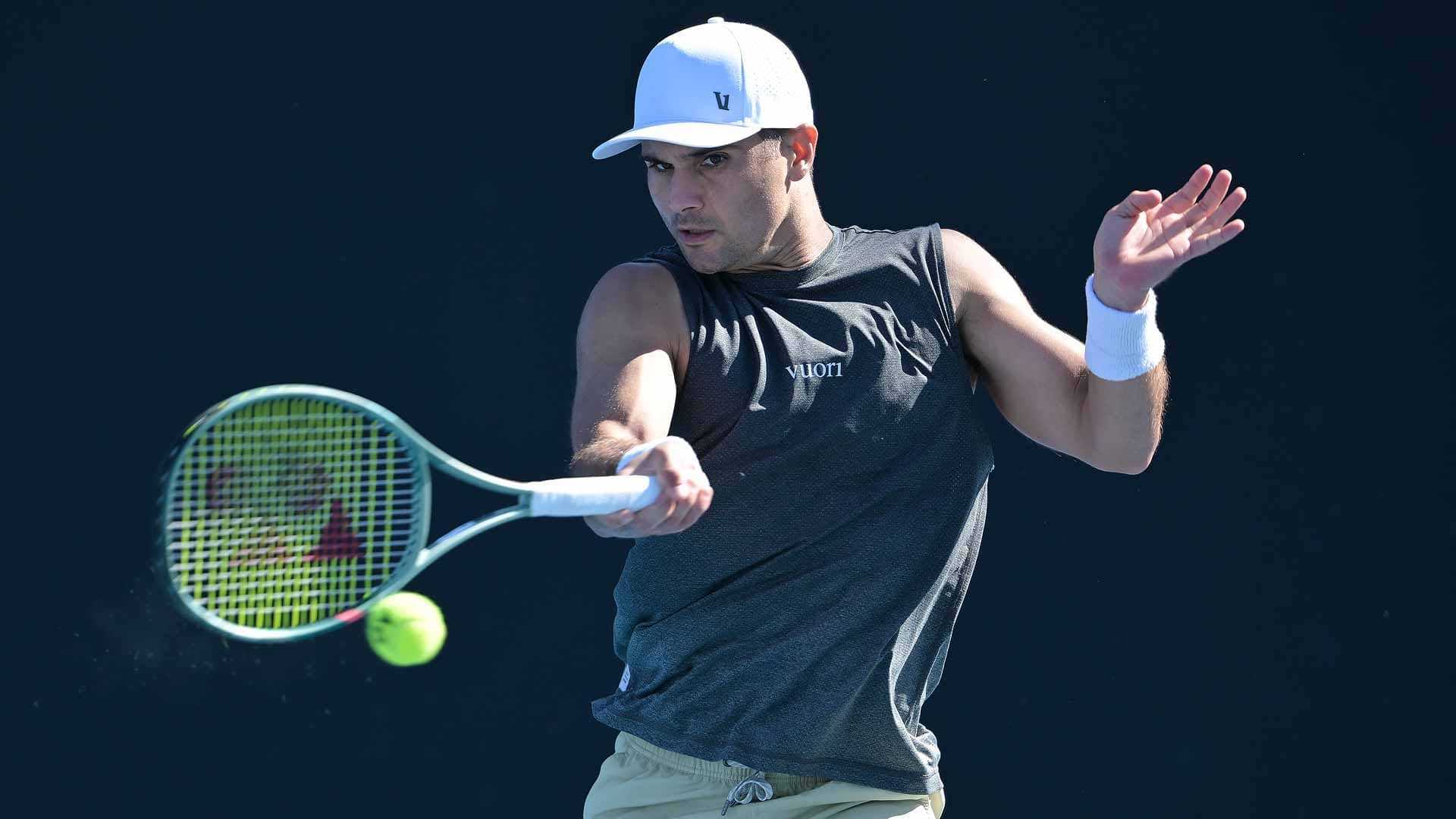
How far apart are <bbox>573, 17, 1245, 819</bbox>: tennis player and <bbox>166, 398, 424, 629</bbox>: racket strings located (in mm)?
379

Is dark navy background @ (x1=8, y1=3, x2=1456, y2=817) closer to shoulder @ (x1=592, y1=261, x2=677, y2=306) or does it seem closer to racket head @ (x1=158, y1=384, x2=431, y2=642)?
shoulder @ (x1=592, y1=261, x2=677, y2=306)

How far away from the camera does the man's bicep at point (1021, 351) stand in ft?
8.63

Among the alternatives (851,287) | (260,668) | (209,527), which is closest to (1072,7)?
(851,287)

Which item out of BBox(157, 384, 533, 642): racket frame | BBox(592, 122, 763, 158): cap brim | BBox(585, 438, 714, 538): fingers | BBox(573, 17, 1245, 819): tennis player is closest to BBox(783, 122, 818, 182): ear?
BBox(573, 17, 1245, 819): tennis player

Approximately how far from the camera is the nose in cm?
253

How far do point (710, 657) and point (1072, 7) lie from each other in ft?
5.71

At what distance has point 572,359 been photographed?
360 cm

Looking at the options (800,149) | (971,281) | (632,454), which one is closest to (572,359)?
(800,149)

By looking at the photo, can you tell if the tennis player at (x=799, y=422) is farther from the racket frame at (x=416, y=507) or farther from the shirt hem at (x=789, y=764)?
the racket frame at (x=416, y=507)

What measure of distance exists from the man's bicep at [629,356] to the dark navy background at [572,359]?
1070mm

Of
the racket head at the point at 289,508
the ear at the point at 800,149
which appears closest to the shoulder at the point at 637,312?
the ear at the point at 800,149

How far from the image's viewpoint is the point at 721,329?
252 cm

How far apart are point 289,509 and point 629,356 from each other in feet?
1.75

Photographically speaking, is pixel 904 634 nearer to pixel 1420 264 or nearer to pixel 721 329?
pixel 721 329
